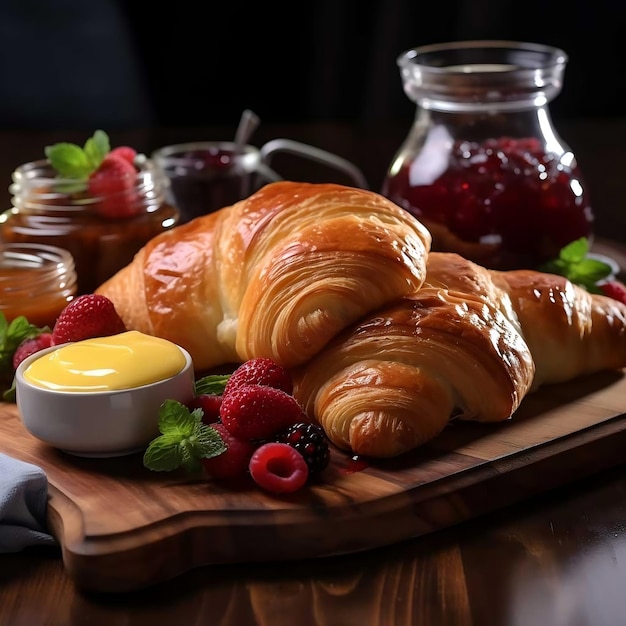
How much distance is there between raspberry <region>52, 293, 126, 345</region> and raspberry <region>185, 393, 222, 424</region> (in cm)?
25

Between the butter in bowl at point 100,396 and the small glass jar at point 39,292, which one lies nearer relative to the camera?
the butter in bowl at point 100,396

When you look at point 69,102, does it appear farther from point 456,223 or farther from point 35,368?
point 35,368

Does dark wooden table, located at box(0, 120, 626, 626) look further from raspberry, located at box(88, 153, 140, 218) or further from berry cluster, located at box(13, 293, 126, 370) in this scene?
raspberry, located at box(88, 153, 140, 218)

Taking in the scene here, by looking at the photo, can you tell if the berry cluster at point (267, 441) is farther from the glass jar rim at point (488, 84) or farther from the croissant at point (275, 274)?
the glass jar rim at point (488, 84)

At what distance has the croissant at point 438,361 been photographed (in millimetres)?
1558

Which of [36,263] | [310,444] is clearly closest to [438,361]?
[310,444]

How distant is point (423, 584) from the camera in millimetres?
1314

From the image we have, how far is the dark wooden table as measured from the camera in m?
1.25

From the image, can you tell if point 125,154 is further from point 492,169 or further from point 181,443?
point 181,443

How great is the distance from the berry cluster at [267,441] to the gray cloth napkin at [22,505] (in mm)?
223

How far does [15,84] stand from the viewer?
4500 millimetres

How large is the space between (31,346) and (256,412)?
549 millimetres

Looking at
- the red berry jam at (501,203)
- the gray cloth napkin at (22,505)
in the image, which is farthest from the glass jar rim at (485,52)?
the gray cloth napkin at (22,505)

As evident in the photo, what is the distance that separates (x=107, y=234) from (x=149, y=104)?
2.50 m
